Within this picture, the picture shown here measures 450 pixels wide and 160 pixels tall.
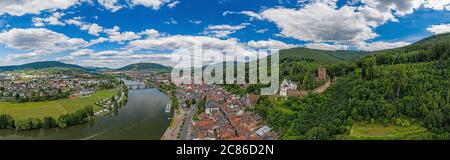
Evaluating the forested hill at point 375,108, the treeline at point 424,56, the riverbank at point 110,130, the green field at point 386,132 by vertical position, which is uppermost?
the treeline at point 424,56

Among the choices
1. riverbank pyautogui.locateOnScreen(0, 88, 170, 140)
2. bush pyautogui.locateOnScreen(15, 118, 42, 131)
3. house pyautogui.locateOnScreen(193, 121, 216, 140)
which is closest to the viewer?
house pyautogui.locateOnScreen(193, 121, 216, 140)

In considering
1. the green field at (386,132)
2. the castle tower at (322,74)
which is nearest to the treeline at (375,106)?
the green field at (386,132)

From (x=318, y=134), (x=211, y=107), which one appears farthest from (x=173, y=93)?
(x=318, y=134)

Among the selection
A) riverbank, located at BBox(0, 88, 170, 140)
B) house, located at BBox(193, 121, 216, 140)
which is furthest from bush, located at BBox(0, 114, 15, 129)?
house, located at BBox(193, 121, 216, 140)

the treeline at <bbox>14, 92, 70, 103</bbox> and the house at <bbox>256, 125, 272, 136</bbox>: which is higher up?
the treeline at <bbox>14, 92, 70, 103</bbox>

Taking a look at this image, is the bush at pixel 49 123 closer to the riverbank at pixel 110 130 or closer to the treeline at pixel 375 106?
the riverbank at pixel 110 130

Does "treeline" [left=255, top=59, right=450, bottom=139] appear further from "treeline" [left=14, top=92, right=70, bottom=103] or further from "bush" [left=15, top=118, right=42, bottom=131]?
"treeline" [left=14, top=92, right=70, bottom=103]

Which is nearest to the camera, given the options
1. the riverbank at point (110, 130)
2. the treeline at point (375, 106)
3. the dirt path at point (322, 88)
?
the treeline at point (375, 106)
